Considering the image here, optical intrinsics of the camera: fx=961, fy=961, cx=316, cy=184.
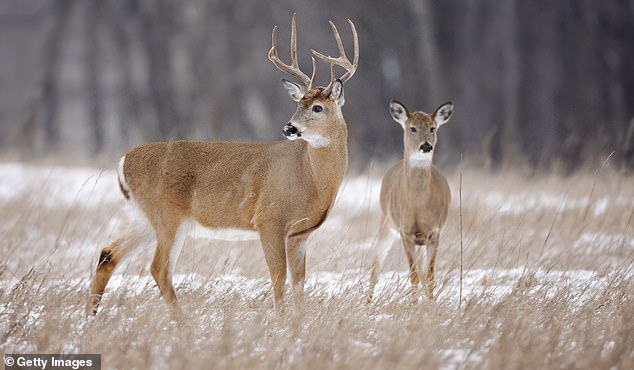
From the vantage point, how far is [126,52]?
78.9 feet

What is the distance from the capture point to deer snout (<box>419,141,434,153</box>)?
730 centimetres

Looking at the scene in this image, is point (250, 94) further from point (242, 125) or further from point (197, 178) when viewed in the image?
point (197, 178)

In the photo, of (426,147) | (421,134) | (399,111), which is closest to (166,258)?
(426,147)

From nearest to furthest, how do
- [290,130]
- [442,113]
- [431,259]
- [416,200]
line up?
[290,130] < [431,259] < [416,200] < [442,113]

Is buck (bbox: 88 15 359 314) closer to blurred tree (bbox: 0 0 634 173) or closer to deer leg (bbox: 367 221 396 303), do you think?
deer leg (bbox: 367 221 396 303)

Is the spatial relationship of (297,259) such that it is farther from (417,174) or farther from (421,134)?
Answer: (421,134)

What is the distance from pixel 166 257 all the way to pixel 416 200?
6.82 ft

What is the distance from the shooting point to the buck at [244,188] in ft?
19.6

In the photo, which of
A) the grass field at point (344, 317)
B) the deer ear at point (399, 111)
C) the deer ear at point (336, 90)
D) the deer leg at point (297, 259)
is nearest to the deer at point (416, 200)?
the deer ear at point (399, 111)

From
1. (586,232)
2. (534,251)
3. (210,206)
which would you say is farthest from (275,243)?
(586,232)

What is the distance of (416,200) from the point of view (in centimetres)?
717

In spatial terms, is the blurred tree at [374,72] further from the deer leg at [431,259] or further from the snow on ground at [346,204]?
the deer leg at [431,259]

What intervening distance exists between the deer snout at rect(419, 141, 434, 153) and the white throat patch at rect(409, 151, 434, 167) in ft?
0.11

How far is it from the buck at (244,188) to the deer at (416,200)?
3.00ft
